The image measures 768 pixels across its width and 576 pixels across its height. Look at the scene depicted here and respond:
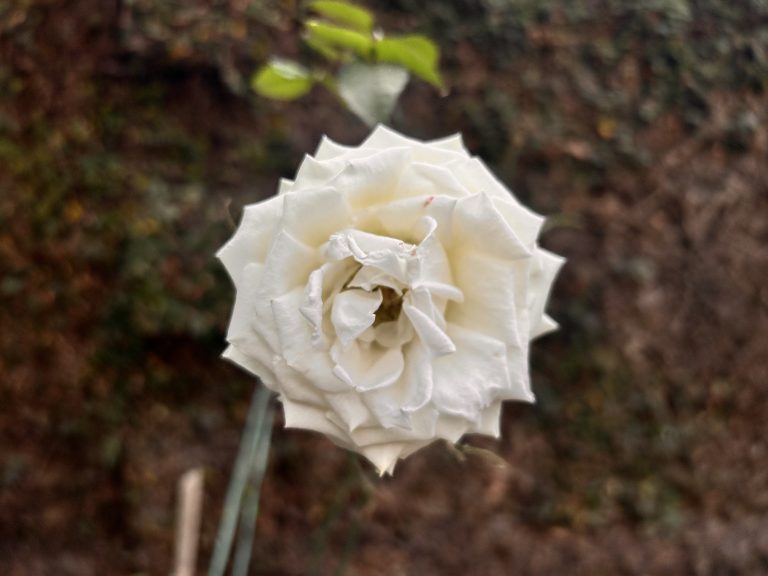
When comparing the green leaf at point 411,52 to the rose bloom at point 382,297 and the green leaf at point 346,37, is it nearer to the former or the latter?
the green leaf at point 346,37

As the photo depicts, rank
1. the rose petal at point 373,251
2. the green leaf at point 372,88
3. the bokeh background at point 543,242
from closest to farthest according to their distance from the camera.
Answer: the rose petal at point 373,251 < the green leaf at point 372,88 < the bokeh background at point 543,242

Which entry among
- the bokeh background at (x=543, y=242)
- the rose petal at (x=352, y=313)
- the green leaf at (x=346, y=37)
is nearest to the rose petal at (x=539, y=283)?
the rose petal at (x=352, y=313)

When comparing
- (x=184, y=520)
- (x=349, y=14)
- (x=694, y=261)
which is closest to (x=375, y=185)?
(x=349, y=14)

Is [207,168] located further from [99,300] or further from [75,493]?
[75,493]

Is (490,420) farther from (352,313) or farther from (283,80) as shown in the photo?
(283,80)

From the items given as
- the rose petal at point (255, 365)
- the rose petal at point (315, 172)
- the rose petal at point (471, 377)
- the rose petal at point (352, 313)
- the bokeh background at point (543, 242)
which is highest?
the rose petal at point (315, 172)

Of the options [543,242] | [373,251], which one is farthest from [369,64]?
[543,242]
